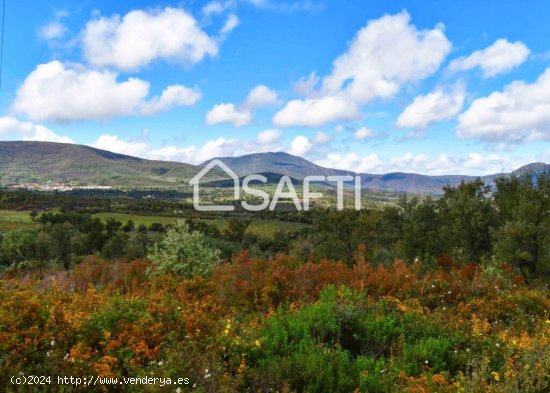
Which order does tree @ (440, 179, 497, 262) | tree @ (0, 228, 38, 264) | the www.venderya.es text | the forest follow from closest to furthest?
1. the www.venderya.es text
2. the forest
3. tree @ (440, 179, 497, 262)
4. tree @ (0, 228, 38, 264)

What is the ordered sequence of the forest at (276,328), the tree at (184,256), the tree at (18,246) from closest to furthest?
1. the forest at (276,328)
2. the tree at (184,256)
3. the tree at (18,246)

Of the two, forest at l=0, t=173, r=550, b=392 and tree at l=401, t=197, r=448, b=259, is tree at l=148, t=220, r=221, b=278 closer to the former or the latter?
forest at l=0, t=173, r=550, b=392

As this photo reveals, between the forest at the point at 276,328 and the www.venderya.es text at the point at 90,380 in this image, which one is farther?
the forest at the point at 276,328

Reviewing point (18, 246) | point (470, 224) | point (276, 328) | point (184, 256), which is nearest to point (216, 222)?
point (18, 246)

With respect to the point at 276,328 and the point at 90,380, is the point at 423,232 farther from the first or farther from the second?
the point at 90,380

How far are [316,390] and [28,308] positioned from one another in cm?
405

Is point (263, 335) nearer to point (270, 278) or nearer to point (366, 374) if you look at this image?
point (366, 374)

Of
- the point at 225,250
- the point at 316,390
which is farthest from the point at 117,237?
the point at 316,390

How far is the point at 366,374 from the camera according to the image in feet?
16.7

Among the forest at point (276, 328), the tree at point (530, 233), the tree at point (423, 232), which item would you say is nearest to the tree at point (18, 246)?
the forest at point (276, 328)

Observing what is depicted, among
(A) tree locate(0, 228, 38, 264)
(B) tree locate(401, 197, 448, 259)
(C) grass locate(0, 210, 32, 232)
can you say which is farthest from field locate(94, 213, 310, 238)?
(B) tree locate(401, 197, 448, 259)

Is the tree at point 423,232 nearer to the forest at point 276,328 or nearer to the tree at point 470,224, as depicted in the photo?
the tree at point 470,224

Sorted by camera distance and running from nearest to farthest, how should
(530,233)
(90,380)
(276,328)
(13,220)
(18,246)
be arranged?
(90,380) → (276,328) → (530,233) → (18,246) → (13,220)

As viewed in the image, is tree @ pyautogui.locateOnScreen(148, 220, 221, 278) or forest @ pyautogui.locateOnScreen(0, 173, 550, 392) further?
tree @ pyautogui.locateOnScreen(148, 220, 221, 278)
